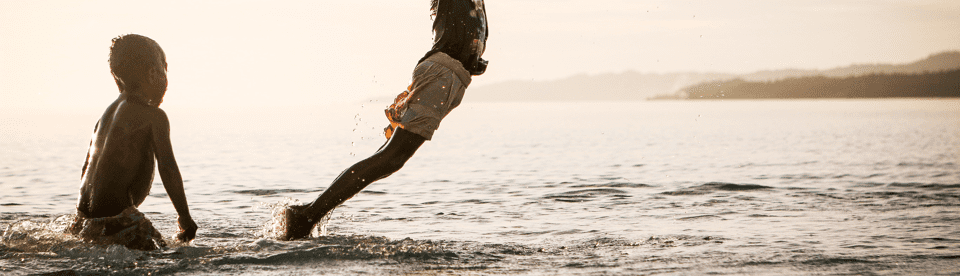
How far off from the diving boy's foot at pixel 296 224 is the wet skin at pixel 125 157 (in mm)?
907

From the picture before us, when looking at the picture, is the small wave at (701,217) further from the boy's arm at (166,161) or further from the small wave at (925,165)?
the small wave at (925,165)

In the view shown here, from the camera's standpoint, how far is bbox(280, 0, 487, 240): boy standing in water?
4938 millimetres

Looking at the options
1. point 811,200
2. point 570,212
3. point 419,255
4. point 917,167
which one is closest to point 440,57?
point 419,255

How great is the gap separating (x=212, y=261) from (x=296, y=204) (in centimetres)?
86

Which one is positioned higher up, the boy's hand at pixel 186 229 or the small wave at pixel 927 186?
the boy's hand at pixel 186 229

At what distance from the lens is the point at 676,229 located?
19.0 feet

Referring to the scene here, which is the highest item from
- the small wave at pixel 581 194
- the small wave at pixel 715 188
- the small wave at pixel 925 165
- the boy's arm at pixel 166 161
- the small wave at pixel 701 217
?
the boy's arm at pixel 166 161

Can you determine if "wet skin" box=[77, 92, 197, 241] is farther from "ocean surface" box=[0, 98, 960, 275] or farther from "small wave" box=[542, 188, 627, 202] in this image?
"small wave" box=[542, 188, 627, 202]

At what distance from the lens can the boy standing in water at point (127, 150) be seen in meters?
4.06

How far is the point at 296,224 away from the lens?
502 centimetres

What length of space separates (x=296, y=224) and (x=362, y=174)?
0.52m

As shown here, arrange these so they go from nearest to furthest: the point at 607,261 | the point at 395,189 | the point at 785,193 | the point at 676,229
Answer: the point at 607,261 → the point at 676,229 → the point at 785,193 → the point at 395,189

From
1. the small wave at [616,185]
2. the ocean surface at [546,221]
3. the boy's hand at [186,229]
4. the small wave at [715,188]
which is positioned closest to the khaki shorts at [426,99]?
the ocean surface at [546,221]

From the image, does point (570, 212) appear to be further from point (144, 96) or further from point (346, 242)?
point (144, 96)
